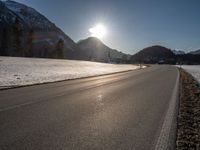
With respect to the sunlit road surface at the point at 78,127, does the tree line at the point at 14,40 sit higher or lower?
higher

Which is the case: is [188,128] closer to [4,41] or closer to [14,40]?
[14,40]

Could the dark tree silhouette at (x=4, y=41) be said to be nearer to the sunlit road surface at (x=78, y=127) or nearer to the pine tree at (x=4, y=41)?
the pine tree at (x=4, y=41)

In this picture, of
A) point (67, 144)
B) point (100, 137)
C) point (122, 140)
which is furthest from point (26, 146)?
point (122, 140)

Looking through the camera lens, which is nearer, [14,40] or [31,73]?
[31,73]

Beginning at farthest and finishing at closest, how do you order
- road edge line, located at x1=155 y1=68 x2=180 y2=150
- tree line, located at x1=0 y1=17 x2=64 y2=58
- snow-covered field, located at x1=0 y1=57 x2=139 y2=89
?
tree line, located at x1=0 y1=17 x2=64 y2=58 < snow-covered field, located at x1=0 y1=57 x2=139 y2=89 < road edge line, located at x1=155 y1=68 x2=180 y2=150

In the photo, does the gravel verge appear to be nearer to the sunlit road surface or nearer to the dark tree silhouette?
the sunlit road surface

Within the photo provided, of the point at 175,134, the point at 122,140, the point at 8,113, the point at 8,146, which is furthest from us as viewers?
the point at 8,113

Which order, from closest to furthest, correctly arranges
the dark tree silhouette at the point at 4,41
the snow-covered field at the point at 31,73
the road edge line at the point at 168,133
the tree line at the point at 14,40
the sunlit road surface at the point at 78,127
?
the sunlit road surface at the point at 78,127, the road edge line at the point at 168,133, the snow-covered field at the point at 31,73, the tree line at the point at 14,40, the dark tree silhouette at the point at 4,41

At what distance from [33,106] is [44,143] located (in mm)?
3483

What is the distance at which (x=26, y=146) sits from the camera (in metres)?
3.81

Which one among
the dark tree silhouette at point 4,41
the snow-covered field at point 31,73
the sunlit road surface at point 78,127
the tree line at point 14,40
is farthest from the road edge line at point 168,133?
the dark tree silhouette at point 4,41

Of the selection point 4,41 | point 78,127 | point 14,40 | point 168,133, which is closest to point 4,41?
point 4,41

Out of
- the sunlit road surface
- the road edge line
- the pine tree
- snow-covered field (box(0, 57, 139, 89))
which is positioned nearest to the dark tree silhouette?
the pine tree

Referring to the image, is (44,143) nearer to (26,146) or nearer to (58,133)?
(26,146)
